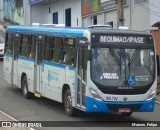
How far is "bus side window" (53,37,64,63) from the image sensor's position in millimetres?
15680

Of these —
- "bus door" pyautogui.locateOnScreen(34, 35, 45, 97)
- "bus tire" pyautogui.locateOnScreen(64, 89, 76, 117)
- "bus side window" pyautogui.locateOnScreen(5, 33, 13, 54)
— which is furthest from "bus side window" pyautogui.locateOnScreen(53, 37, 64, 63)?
"bus side window" pyautogui.locateOnScreen(5, 33, 13, 54)

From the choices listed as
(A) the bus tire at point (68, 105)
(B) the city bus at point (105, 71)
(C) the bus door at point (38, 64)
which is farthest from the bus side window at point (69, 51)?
(C) the bus door at point (38, 64)

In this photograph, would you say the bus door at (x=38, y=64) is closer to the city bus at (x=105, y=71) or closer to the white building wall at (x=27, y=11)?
the city bus at (x=105, y=71)

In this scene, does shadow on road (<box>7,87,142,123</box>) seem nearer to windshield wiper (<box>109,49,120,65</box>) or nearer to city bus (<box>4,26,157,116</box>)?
city bus (<box>4,26,157,116</box>)

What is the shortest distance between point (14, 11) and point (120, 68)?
45.5 m

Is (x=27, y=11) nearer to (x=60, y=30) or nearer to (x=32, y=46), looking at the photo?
(x=32, y=46)

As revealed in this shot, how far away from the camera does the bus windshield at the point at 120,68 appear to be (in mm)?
13484

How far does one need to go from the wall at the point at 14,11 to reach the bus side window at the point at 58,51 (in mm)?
38947

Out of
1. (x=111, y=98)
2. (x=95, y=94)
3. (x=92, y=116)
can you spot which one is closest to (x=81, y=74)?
(x=95, y=94)

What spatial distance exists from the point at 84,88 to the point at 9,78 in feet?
26.9

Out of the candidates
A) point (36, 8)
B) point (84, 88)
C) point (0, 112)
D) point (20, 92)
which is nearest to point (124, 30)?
point (84, 88)

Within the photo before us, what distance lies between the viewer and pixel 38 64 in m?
17.8

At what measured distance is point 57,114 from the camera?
49.7ft

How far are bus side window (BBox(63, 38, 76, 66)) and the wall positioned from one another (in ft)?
131
